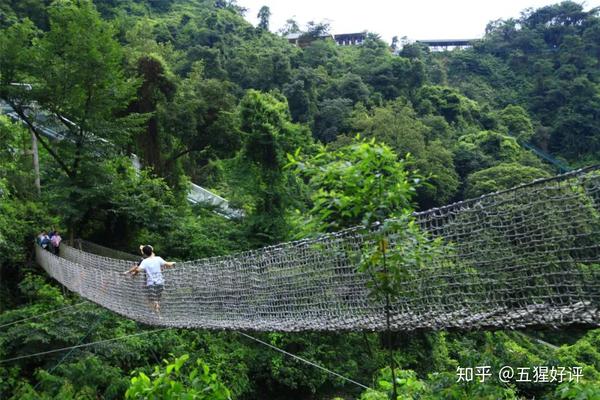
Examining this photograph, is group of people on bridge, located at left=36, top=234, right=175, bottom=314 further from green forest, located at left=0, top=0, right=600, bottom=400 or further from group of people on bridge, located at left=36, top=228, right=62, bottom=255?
group of people on bridge, located at left=36, top=228, right=62, bottom=255

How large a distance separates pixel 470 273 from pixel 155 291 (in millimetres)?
2821

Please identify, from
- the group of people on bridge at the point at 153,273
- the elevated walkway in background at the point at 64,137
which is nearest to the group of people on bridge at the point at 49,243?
the elevated walkway in background at the point at 64,137

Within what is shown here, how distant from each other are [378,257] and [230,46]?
82.3ft

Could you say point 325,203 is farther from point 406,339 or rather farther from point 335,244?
point 406,339

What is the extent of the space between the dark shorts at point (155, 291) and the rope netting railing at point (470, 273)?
0.96m

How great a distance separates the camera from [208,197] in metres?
14.4

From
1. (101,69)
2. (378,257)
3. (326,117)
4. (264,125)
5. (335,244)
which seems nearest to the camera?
(378,257)

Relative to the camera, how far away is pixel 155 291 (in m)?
4.28

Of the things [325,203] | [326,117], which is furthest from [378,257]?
[326,117]

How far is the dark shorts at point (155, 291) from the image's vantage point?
427 cm

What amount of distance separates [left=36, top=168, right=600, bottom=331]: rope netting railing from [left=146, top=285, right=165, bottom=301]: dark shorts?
96 centimetres

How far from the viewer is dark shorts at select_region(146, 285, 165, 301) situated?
14.0 feet

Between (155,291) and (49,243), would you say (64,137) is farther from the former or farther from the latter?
(155,291)

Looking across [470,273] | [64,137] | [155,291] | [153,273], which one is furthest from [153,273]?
[64,137]
